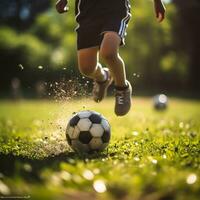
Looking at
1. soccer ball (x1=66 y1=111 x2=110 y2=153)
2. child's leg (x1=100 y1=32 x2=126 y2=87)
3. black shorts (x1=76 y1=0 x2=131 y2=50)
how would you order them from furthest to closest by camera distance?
1. black shorts (x1=76 y1=0 x2=131 y2=50)
2. child's leg (x1=100 y1=32 x2=126 y2=87)
3. soccer ball (x1=66 y1=111 x2=110 y2=153)

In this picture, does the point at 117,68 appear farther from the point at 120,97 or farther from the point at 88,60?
the point at 88,60

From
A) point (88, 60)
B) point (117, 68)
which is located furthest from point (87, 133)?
point (88, 60)

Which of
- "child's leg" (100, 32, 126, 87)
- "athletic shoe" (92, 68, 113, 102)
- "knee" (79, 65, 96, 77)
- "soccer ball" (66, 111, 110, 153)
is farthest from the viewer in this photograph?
"athletic shoe" (92, 68, 113, 102)

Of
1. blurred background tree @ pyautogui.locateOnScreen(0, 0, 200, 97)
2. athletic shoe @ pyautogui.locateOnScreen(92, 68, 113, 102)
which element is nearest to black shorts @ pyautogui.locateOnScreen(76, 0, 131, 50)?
athletic shoe @ pyautogui.locateOnScreen(92, 68, 113, 102)

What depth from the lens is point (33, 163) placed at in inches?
171

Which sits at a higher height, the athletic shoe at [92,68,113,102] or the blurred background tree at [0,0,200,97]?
the blurred background tree at [0,0,200,97]

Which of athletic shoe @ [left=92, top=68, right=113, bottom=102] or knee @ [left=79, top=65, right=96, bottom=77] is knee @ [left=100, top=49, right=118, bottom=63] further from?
athletic shoe @ [left=92, top=68, right=113, bottom=102]

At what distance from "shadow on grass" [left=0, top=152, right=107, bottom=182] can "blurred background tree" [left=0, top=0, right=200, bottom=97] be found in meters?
26.8

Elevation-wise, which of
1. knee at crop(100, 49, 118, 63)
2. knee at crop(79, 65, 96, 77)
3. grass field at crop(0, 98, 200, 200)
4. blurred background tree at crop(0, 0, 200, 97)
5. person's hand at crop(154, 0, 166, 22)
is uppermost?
blurred background tree at crop(0, 0, 200, 97)

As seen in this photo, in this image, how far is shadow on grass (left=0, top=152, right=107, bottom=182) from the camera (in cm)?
373

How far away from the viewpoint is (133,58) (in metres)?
38.5

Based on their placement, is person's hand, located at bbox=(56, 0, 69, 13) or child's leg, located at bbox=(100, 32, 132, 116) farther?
person's hand, located at bbox=(56, 0, 69, 13)

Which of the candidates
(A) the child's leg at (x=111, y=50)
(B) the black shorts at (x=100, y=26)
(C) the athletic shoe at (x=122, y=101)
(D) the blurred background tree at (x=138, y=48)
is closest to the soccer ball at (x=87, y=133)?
(C) the athletic shoe at (x=122, y=101)

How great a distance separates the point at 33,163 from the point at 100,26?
200 cm
